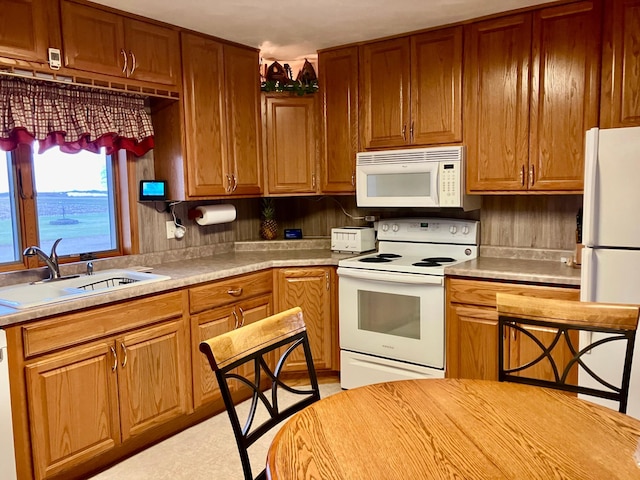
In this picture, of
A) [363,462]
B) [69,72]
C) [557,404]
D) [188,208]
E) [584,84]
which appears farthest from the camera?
[188,208]

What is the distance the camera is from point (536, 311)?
1.76m

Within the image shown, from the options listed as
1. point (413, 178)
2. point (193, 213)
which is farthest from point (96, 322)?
point (413, 178)

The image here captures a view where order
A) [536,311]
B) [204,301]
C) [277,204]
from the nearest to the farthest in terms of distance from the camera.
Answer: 1. [536,311]
2. [204,301]
3. [277,204]

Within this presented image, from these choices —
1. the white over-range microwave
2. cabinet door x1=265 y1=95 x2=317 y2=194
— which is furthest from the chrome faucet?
the white over-range microwave

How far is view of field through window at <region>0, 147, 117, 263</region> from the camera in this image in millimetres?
2588

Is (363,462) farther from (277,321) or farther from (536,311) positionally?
(536,311)

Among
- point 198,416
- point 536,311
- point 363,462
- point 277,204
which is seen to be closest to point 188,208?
point 277,204

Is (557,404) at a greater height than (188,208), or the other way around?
(188,208)

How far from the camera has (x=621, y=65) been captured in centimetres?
252

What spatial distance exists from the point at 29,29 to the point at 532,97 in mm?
2499

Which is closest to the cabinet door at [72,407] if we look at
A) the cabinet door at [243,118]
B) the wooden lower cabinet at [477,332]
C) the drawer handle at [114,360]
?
the drawer handle at [114,360]

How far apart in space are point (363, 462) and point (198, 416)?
6.72ft

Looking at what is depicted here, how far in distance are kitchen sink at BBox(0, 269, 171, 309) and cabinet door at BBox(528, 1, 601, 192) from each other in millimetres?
2120

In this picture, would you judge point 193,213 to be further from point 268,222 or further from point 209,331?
point 209,331
